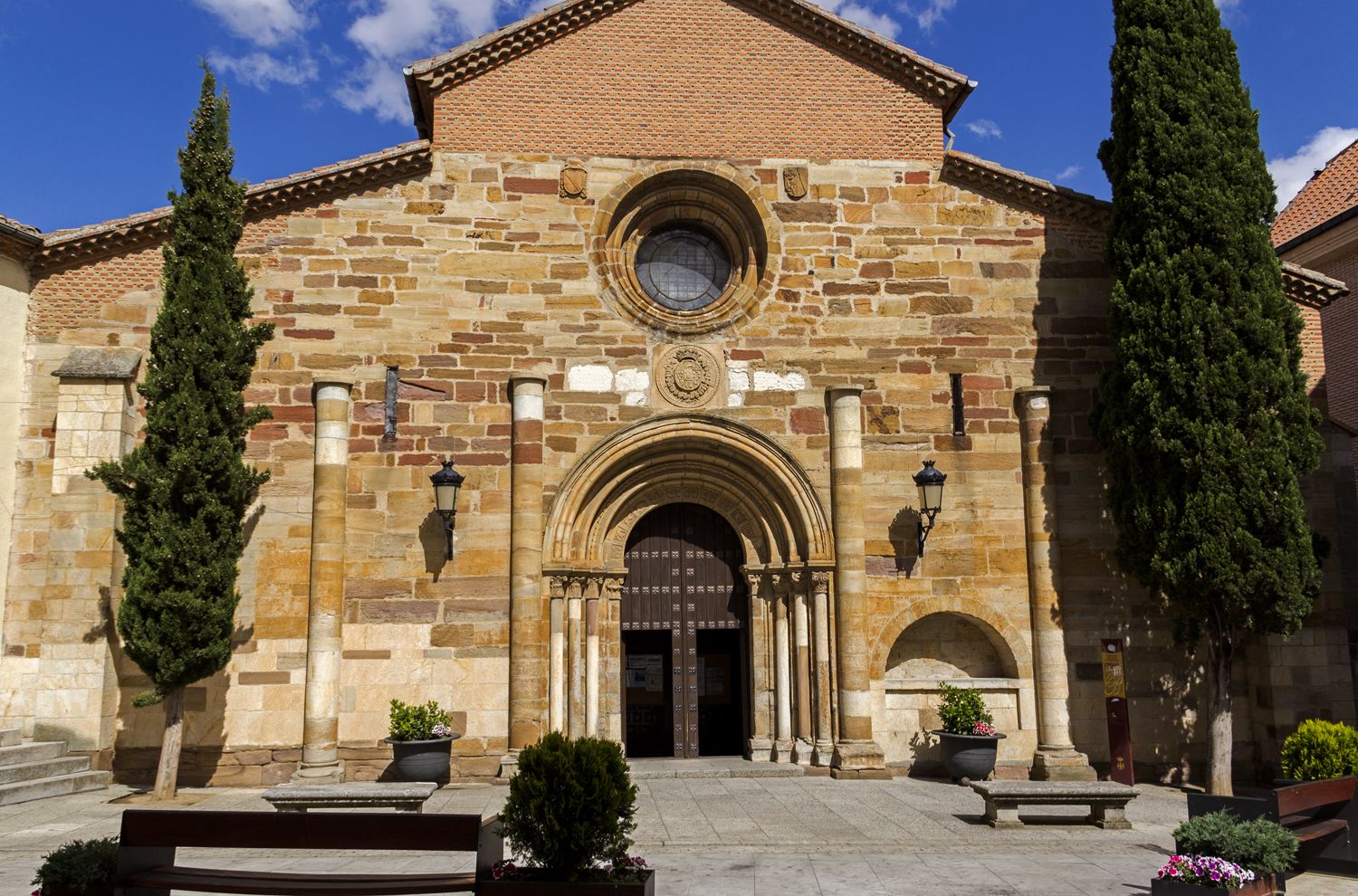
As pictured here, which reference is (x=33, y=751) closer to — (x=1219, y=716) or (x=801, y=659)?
(x=801, y=659)

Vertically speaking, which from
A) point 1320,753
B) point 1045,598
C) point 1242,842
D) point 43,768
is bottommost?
point 43,768

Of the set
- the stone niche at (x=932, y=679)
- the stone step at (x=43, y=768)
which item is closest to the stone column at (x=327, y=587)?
the stone step at (x=43, y=768)

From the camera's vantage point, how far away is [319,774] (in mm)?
12219

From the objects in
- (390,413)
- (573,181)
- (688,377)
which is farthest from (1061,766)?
(573,181)

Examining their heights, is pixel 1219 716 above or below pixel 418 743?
above

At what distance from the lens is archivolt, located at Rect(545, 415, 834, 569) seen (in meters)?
13.4

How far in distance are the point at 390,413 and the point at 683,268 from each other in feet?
14.5

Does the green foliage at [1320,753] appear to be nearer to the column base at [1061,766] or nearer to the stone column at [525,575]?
the column base at [1061,766]

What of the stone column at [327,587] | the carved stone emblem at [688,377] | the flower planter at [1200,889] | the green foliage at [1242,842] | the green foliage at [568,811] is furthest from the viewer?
the carved stone emblem at [688,377]

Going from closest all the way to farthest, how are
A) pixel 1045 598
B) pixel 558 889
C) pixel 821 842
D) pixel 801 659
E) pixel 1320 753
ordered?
1. pixel 558 889
2. pixel 821 842
3. pixel 1320 753
4. pixel 1045 598
5. pixel 801 659

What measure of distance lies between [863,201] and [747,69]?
2.42 metres

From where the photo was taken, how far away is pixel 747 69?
14586 mm

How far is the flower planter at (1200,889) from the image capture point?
6629 millimetres

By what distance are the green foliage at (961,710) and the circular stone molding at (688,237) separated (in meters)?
4.89
